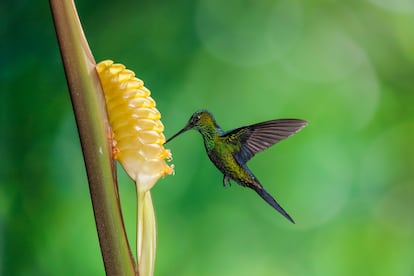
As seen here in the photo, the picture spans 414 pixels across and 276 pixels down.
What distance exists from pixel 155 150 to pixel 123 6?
781 mm

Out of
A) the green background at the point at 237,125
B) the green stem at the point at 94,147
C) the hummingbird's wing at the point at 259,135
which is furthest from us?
the green background at the point at 237,125

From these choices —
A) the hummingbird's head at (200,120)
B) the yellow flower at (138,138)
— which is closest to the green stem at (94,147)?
the yellow flower at (138,138)

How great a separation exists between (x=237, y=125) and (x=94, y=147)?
74 cm

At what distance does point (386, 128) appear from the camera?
1036 mm

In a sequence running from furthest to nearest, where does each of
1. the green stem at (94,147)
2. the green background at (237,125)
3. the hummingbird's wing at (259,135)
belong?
the green background at (237,125) → the hummingbird's wing at (259,135) → the green stem at (94,147)

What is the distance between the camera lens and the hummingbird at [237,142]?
0.41m

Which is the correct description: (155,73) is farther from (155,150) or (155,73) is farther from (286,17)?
(155,150)

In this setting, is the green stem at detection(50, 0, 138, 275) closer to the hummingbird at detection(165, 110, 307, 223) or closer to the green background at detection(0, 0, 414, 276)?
the hummingbird at detection(165, 110, 307, 223)

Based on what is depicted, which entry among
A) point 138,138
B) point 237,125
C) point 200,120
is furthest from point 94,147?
point 237,125

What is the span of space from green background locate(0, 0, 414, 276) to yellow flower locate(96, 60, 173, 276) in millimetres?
685

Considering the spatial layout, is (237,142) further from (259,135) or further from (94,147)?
(94,147)

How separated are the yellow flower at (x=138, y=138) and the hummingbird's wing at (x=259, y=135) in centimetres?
11

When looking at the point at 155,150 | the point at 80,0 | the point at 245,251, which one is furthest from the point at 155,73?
the point at 155,150

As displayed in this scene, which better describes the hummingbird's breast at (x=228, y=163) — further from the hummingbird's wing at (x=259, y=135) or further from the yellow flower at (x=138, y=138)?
the yellow flower at (x=138, y=138)
